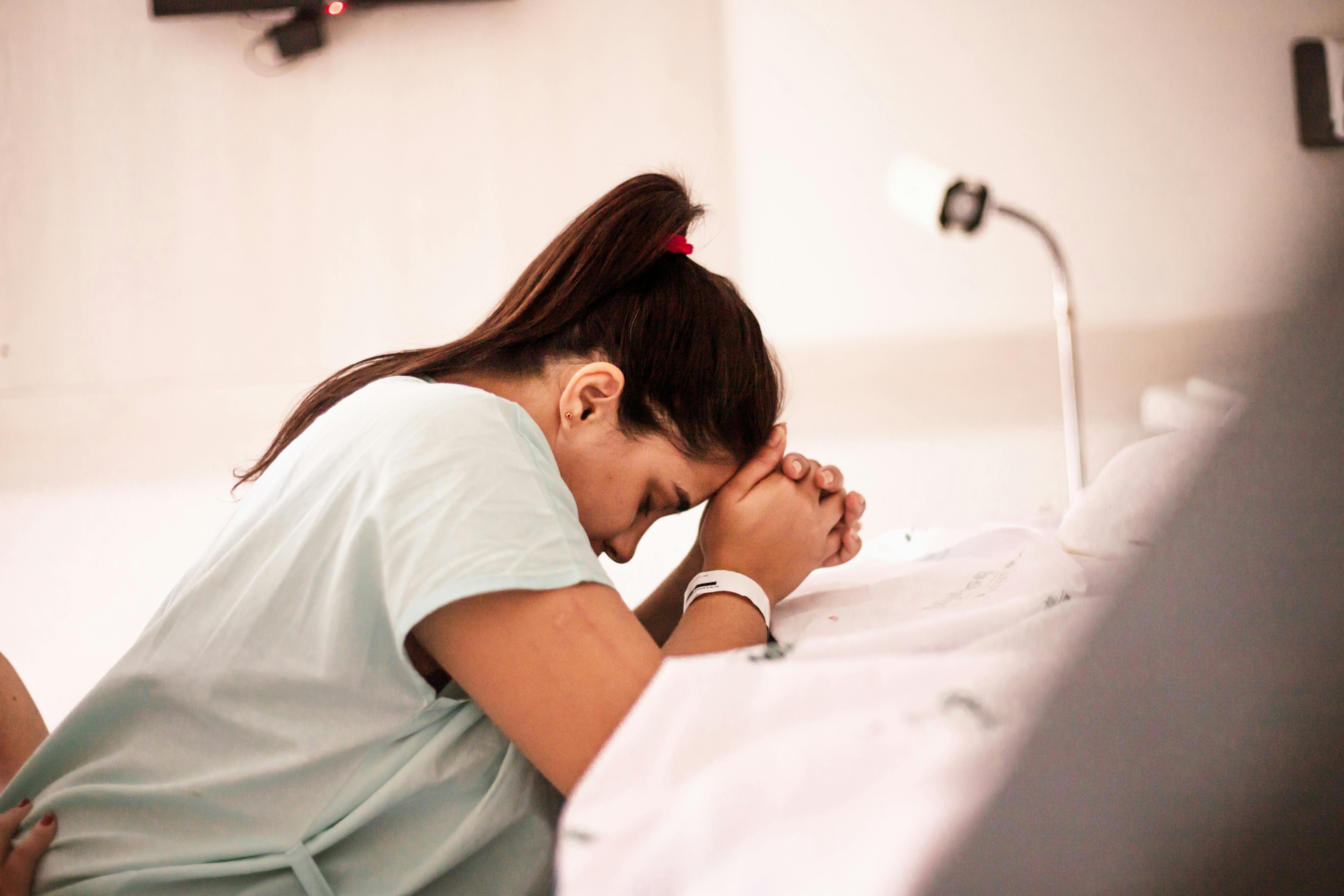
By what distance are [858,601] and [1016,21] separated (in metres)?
1.60

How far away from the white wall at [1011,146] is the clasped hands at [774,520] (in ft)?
3.49

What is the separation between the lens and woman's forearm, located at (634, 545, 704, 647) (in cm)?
102

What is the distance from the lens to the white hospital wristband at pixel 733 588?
81cm

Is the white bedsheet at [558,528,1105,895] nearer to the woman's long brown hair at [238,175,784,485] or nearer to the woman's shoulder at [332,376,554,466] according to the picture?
the woman's shoulder at [332,376,554,466]

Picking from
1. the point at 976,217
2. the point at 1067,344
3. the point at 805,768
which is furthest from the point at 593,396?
the point at 1067,344

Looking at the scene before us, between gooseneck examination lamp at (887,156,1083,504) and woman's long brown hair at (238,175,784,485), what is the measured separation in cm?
80

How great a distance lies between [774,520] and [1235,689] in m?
0.71

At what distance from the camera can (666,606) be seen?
40.6 inches

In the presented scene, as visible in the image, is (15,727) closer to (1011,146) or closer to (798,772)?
(798,772)

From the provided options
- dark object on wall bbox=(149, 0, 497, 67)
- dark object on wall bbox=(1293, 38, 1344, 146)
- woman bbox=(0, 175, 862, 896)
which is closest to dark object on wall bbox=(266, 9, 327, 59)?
dark object on wall bbox=(149, 0, 497, 67)

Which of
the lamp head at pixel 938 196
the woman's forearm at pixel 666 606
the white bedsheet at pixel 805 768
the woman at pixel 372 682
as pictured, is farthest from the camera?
the lamp head at pixel 938 196

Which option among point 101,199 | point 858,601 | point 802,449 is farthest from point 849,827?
point 101,199

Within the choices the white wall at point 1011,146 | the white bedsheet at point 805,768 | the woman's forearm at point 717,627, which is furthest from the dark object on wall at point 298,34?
the white bedsheet at point 805,768

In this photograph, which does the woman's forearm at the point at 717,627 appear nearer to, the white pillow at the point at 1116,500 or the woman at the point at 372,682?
the woman at the point at 372,682
